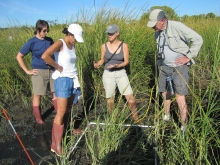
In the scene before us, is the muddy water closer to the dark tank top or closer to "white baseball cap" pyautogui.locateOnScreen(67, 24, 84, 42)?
"white baseball cap" pyautogui.locateOnScreen(67, 24, 84, 42)

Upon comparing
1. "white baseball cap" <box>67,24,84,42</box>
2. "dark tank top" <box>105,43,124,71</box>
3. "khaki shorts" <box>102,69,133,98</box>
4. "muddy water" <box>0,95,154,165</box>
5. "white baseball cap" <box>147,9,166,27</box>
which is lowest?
"muddy water" <box>0,95,154,165</box>

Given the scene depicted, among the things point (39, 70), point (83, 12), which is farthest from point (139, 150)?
point (83, 12)

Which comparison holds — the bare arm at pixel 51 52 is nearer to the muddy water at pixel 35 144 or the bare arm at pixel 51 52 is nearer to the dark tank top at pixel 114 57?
the muddy water at pixel 35 144

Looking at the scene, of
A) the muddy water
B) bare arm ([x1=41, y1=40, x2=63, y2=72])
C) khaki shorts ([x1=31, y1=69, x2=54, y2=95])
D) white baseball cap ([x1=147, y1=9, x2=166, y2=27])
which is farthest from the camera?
khaki shorts ([x1=31, y1=69, x2=54, y2=95])

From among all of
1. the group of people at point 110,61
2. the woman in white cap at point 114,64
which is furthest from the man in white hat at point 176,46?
the woman in white cap at point 114,64

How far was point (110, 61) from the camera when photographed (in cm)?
336

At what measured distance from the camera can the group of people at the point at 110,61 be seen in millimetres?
2656

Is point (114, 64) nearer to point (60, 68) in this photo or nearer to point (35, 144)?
point (60, 68)

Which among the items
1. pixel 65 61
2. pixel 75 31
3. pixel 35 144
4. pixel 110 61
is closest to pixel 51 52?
pixel 65 61

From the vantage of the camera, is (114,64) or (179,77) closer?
(179,77)

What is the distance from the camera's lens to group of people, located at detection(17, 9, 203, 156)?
8.71 ft

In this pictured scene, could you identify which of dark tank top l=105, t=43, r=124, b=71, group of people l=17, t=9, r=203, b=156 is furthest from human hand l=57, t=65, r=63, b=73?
dark tank top l=105, t=43, r=124, b=71

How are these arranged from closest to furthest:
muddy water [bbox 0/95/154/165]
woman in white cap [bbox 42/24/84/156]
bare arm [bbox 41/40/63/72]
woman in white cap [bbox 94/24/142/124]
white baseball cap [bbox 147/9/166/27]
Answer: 1. muddy water [bbox 0/95/154/165]
2. bare arm [bbox 41/40/63/72]
3. woman in white cap [bbox 42/24/84/156]
4. white baseball cap [bbox 147/9/166/27]
5. woman in white cap [bbox 94/24/142/124]

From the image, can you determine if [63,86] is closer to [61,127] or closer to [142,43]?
[61,127]
